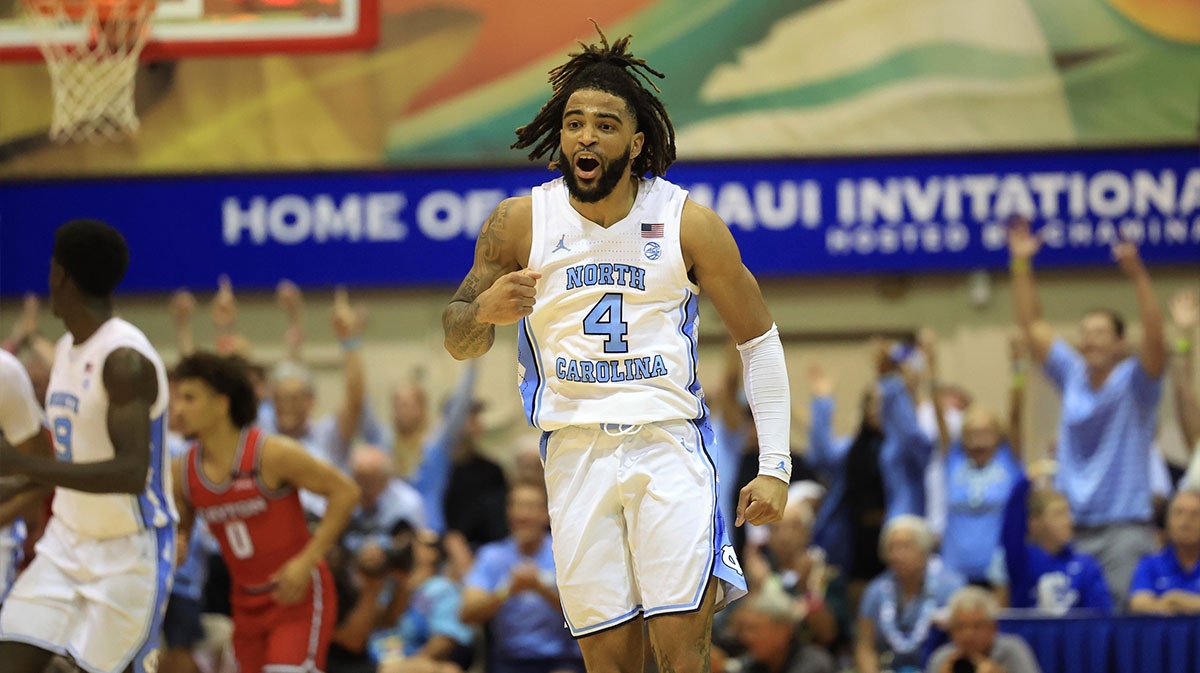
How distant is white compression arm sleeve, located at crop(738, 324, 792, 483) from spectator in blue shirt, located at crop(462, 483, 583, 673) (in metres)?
3.41

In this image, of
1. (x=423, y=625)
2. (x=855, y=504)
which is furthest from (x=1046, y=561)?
(x=423, y=625)

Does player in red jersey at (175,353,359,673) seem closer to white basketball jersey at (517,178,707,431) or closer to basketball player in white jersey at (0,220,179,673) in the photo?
basketball player in white jersey at (0,220,179,673)

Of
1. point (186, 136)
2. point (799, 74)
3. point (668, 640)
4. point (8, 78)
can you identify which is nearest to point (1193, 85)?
point (799, 74)

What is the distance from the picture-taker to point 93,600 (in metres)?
4.91

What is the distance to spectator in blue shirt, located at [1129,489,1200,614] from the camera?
23.2 feet

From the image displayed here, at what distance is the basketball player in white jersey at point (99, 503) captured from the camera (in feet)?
15.8

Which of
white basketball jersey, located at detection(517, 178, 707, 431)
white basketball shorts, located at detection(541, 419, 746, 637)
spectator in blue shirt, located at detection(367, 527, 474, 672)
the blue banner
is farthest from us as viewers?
the blue banner

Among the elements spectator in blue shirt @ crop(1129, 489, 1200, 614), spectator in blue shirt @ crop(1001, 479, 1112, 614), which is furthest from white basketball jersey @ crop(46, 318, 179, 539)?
spectator in blue shirt @ crop(1129, 489, 1200, 614)

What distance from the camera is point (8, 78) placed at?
1241 centimetres

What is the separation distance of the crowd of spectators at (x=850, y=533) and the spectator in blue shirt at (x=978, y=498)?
0.04 feet

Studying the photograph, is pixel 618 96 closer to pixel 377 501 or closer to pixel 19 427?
pixel 19 427

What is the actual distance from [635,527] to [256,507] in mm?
2507

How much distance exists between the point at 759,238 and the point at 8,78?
709 cm

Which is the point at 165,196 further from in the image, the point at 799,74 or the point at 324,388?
the point at 799,74
